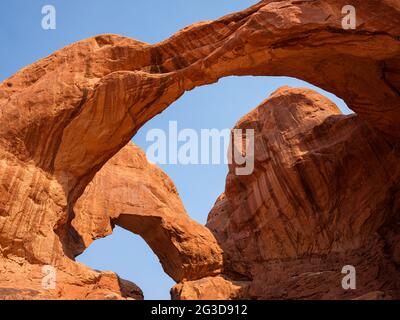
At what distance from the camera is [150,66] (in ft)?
59.8

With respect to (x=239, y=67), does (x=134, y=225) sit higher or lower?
lower

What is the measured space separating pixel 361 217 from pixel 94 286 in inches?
333

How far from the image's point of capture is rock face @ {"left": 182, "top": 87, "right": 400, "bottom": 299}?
67.1ft

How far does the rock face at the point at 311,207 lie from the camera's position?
20438 millimetres

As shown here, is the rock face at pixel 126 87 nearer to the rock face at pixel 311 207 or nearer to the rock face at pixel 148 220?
the rock face at pixel 148 220

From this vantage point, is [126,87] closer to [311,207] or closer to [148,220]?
[148,220]

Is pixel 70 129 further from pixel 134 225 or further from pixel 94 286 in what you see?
pixel 134 225

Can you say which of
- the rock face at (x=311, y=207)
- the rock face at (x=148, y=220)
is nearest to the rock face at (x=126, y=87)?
the rock face at (x=148, y=220)

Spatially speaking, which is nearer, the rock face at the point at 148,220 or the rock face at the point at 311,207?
the rock face at the point at 311,207

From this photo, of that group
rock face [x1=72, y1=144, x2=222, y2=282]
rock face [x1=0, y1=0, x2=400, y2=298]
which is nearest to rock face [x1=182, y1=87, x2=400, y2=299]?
rock face [x1=0, y1=0, x2=400, y2=298]

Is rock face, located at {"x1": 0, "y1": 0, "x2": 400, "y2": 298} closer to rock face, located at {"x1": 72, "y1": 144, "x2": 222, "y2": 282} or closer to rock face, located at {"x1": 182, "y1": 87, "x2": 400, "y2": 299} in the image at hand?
rock face, located at {"x1": 72, "y1": 144, "x2": 222, "y2": 282}

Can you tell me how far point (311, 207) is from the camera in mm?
21938

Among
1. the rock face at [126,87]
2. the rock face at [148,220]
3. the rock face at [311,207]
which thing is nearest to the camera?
the rock face at [126,87]
